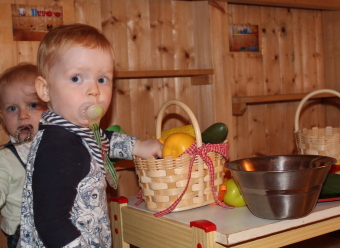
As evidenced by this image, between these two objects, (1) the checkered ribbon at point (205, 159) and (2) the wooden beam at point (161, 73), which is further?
(2) the wooden beam at point (161, 73)

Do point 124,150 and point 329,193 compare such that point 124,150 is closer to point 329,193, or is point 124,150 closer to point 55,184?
point 55,184

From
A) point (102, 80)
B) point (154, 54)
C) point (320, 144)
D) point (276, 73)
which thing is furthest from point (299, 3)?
point (102, 80)

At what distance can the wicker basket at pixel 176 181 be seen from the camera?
123 centimetres

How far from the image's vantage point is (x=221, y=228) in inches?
43.0

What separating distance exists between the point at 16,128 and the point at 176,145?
1.82ft

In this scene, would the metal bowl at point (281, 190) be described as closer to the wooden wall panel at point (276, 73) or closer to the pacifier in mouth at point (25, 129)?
the pacifier in mouth at point (25, 129)

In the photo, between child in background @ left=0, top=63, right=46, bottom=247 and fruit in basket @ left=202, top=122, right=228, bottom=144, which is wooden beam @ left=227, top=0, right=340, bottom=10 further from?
child in background @ left=0, top=63, right=46, bottom=247

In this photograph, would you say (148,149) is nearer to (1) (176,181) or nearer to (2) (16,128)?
(1) (176,181)

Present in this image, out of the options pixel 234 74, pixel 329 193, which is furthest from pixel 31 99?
pixel 234 74

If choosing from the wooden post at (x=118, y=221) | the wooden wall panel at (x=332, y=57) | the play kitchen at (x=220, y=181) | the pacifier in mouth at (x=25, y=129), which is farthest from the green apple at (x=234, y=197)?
the wooden wall panel at (x=332, y=57)

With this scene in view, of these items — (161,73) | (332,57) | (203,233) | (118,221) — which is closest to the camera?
(203,233)

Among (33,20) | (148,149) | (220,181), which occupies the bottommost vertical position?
(220,181)

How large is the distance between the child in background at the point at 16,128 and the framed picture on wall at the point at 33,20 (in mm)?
253

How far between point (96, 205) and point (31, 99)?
0.51 m
